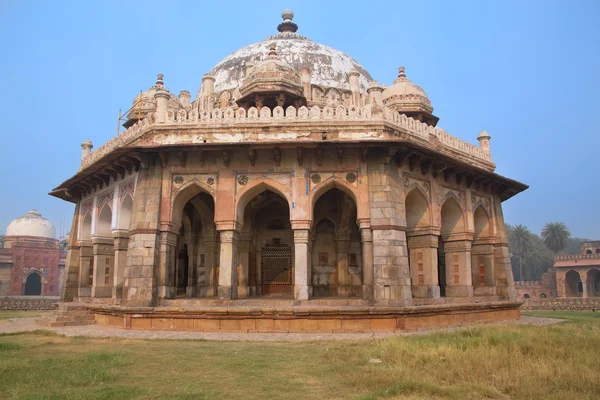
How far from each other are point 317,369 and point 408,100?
13903mm

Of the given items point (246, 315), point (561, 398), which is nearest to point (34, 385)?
point (561, 398)

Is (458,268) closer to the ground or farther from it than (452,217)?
closer to the ground

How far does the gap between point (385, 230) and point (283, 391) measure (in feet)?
25.5

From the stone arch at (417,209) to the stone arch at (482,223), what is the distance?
12.1 ft

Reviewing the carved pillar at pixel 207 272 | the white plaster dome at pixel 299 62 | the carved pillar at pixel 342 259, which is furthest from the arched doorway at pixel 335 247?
the white plaster dome at pixel 299 62

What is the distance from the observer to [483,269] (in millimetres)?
17750

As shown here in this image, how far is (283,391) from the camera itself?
5.69 meters

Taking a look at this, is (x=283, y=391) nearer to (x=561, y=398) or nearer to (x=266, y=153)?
(x=561, y=398)

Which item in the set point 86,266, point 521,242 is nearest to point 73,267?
point 86,266

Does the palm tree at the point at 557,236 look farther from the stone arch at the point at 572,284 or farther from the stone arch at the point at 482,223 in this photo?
the stone arch at the point at 482,223

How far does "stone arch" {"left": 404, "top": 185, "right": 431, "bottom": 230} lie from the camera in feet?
49.2

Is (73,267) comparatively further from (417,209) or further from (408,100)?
Result: (408,100)

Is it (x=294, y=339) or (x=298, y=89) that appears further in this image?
(x=298, y=89)

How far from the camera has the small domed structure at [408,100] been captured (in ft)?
61.8
